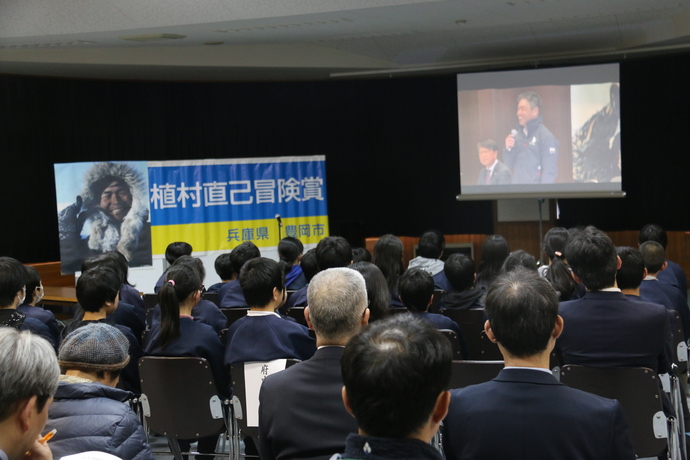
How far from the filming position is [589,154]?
8.84 meters

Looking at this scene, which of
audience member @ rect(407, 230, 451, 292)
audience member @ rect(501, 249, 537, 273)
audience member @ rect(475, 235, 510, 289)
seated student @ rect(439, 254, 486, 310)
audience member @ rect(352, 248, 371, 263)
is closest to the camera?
audience member @ rect(501, 249, 537, 273)

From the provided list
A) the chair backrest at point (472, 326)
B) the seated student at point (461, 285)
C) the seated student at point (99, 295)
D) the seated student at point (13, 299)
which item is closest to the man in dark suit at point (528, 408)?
the seated student at point (99, 295)

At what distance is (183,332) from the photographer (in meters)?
3.52

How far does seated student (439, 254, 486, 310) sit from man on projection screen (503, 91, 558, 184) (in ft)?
15.9

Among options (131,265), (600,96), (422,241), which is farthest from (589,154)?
(131,265)

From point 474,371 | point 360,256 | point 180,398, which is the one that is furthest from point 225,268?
point 474,371

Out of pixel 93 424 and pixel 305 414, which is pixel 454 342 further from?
pixel 93 424

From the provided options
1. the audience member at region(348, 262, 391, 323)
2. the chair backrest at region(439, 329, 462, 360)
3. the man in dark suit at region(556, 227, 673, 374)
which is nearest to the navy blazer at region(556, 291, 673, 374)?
the man in dark suit at region(556, 227, 673, 374)

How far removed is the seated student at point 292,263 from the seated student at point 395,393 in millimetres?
4039

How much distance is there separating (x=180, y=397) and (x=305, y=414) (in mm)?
1574

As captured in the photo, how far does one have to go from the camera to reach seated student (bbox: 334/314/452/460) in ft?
3.96

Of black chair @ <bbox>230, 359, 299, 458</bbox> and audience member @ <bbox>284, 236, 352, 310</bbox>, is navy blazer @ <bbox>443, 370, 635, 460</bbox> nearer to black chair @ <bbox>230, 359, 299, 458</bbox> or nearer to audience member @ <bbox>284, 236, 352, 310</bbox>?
black chair @ <bbox>230, 359, 299, 458</bbox>

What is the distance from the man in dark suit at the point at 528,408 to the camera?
162 cm

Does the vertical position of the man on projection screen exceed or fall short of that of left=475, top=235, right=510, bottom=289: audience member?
it exceeds it
